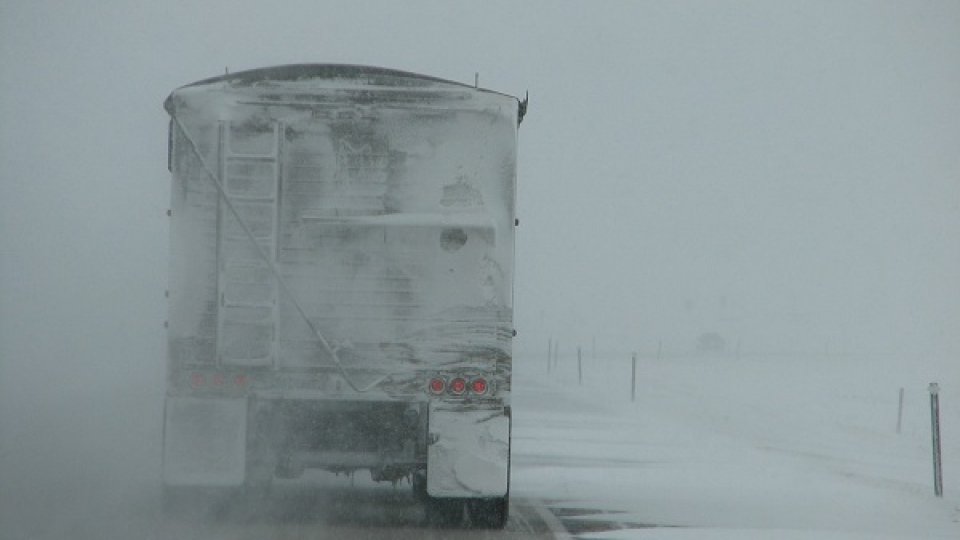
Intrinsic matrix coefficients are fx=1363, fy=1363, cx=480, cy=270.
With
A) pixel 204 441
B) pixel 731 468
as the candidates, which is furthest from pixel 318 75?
pixel 731 468

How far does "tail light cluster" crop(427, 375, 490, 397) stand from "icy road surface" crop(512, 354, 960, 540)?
51.7 inches

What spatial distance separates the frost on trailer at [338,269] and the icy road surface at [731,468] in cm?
164

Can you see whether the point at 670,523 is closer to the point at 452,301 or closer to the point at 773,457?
the point at 452,301

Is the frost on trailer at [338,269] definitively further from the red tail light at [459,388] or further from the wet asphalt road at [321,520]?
the wet asphalt road at [321,520]

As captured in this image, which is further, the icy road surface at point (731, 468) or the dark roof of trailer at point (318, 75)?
the icy road surface at point (731, 468)

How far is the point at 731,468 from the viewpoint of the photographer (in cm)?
1582

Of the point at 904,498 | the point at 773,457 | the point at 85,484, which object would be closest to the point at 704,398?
the point at 773,457

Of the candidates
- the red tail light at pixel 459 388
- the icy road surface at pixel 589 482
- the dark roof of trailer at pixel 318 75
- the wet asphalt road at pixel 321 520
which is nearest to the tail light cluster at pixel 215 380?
the wet asphalt road at pixel 321 520

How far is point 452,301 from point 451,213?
66cm

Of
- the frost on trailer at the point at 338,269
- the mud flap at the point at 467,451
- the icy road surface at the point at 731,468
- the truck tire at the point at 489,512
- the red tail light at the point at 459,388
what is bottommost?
the icy road surface at the point at 731,468

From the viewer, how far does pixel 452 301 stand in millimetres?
10172

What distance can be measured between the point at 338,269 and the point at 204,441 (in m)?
1.60

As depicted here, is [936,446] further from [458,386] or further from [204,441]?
[204,441]

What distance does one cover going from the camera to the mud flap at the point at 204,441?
391 inches
